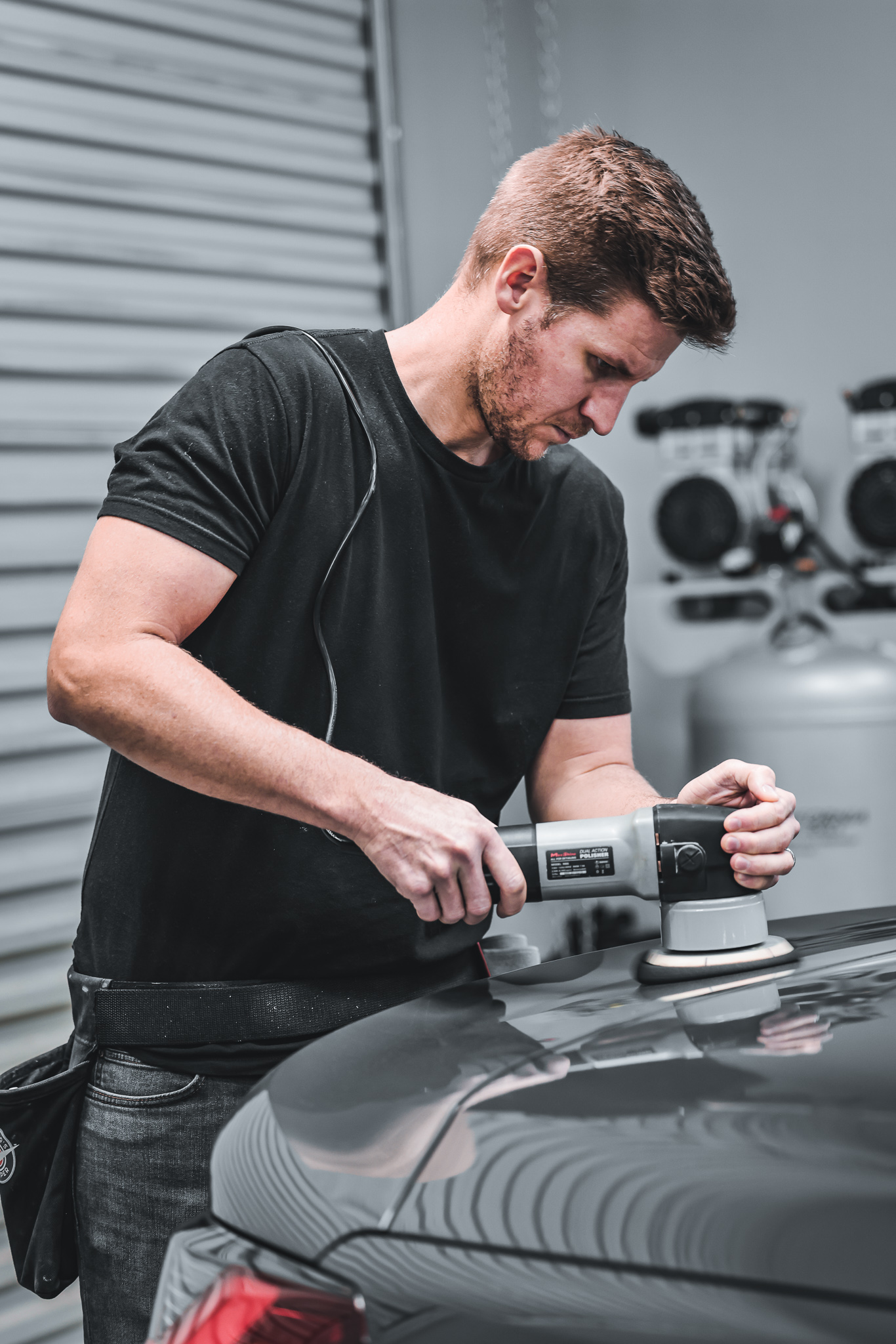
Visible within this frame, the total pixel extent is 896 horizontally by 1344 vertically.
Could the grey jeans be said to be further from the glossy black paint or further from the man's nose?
the man's nose

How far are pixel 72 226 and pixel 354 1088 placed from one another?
246 cm

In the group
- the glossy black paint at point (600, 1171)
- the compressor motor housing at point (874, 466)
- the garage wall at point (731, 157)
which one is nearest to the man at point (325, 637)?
the glossy black paint at point (600, 1171)

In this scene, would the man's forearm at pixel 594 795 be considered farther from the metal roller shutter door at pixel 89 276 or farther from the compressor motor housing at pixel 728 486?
the compressor motor housing at pixel 728 486

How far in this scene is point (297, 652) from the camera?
4.50 ft

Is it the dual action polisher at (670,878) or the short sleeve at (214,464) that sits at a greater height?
the short sleeve at (214,464)

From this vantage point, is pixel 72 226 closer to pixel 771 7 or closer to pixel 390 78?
pixel 390 78

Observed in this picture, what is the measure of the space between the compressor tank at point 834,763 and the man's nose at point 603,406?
185 centimetres

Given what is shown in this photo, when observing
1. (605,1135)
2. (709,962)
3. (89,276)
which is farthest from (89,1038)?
(89,276)

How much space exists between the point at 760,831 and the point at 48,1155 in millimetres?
939

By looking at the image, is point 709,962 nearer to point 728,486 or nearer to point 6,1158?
point 6,1158

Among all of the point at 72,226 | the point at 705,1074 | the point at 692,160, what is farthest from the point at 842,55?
the point at 705,1074

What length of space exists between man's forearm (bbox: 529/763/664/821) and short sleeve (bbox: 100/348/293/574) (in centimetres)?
58

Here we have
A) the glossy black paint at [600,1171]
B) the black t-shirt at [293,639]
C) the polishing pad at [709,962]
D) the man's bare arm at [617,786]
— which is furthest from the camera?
the black t-shirt at [293,639]

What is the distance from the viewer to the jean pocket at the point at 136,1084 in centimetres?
134
